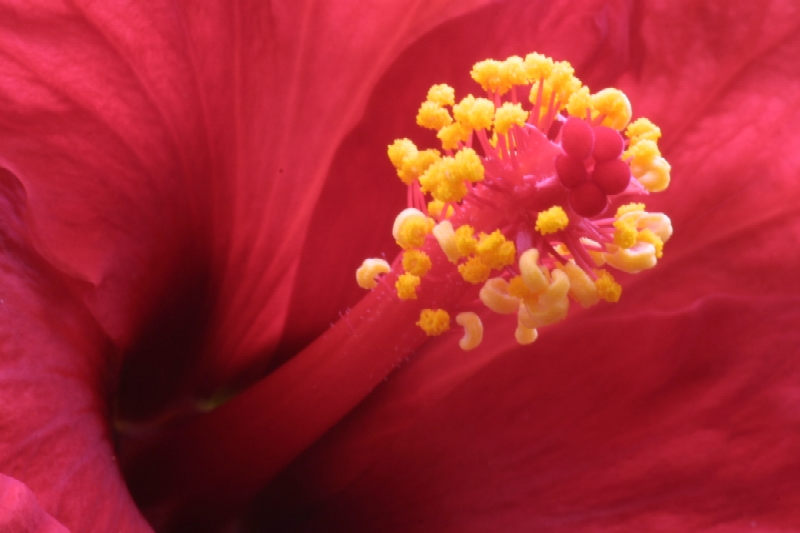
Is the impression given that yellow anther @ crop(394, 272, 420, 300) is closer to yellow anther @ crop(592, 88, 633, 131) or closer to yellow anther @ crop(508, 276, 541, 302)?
yellow anther @ crop(508, 276, 541, 302)

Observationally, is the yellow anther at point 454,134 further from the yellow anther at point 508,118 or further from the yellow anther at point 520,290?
the yellow anther at point 520,290

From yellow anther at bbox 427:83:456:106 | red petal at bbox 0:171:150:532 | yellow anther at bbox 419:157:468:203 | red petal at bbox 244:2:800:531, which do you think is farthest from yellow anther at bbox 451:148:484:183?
red petal at bbox 0:171:150:532

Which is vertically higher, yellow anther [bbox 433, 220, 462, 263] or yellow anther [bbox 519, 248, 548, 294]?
yellow anther [bbox 519, 248, 548, 294]

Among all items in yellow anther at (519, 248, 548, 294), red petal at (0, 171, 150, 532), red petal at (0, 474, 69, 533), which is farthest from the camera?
yellow anther at (519, 248, 548, 294)

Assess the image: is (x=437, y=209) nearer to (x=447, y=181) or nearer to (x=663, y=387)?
A: (x=447, y=181)

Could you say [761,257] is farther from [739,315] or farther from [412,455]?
[412,455]

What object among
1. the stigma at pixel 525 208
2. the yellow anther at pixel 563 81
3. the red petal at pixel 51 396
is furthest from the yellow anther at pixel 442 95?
the red petal at pixel 51 396

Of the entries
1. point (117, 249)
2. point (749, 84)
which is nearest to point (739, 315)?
point (749, 84)

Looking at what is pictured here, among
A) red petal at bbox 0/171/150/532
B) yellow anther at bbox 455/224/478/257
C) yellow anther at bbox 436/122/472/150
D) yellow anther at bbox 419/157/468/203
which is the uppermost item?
yellow anther at bbox 436/122/472/150
